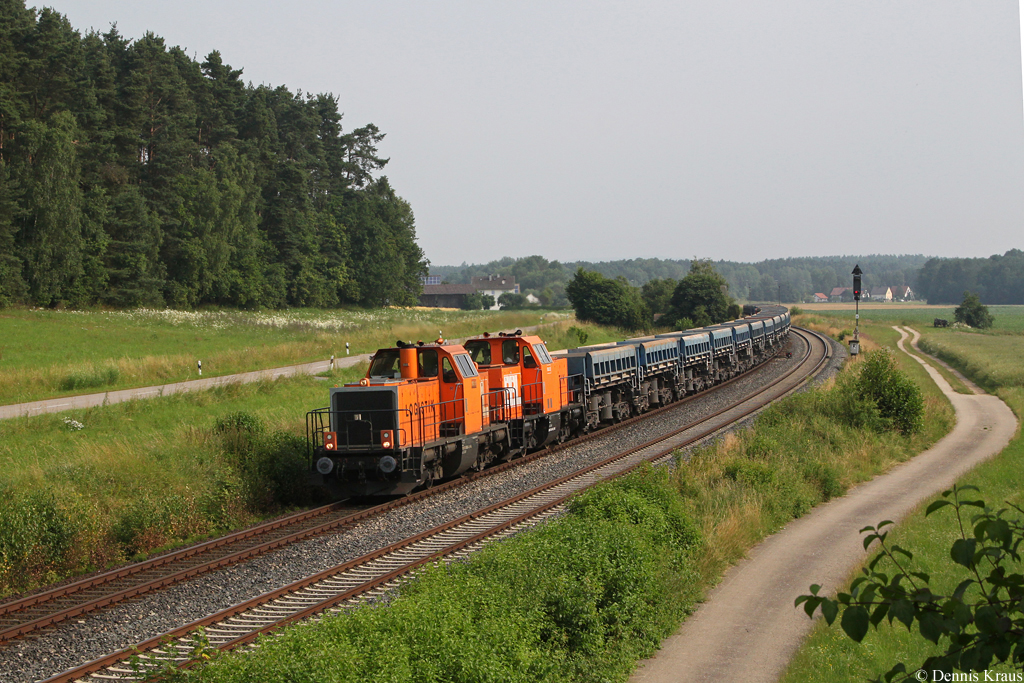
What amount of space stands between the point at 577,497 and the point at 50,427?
582 inches

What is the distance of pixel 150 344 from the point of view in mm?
44625

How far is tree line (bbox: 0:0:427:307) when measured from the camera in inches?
2151

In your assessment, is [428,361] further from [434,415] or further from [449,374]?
[434,415]

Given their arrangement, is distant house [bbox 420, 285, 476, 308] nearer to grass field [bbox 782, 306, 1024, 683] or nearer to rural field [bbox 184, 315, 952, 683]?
grass field [bbox 782, 306, 1024, 683]

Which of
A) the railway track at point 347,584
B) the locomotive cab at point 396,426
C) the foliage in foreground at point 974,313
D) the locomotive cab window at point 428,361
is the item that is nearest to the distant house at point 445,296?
the foliage in foreground at point 974,313

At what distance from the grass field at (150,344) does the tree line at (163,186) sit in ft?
17.6

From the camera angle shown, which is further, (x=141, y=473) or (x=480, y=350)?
(x=480, y=350)

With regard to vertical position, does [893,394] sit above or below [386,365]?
below

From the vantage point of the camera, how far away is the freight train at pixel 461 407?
16531 millimetres

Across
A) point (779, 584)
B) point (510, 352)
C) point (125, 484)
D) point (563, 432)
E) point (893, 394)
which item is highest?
point (510, 352)

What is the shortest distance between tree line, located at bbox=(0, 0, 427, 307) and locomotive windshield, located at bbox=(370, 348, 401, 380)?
45.2 m

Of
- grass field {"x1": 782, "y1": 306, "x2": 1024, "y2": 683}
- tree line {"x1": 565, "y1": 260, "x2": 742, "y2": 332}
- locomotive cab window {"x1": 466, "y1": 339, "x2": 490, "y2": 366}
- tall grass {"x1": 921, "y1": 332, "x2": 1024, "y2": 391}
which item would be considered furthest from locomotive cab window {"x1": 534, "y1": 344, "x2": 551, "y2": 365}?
tree line {"x1": 565, "y1": 260, "x2": 742, "y2": 332}

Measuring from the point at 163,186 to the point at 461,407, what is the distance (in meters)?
58.7

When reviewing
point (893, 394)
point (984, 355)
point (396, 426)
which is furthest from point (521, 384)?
point (984, 355)
